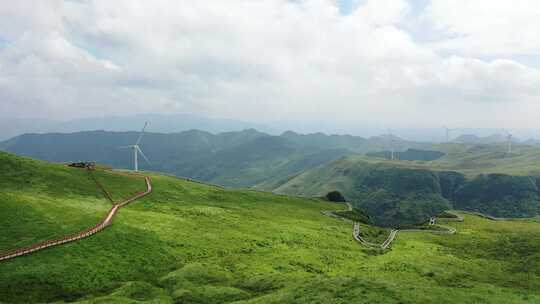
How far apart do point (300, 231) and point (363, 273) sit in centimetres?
3697

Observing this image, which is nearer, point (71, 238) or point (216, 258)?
point (71, 238)

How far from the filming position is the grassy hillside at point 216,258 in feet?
195

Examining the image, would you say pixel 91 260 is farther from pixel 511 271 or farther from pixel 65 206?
pixel 511 271

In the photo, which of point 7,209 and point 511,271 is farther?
point 7,209

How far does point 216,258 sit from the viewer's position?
80000 millimetres

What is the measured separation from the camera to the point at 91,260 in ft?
235

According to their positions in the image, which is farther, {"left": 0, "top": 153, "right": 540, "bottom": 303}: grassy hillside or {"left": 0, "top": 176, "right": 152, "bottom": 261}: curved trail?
{"left": 0, "top": 176, "right": 152, "bottom": 261}: curved trail

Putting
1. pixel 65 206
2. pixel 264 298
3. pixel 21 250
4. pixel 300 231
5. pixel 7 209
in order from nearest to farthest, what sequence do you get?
pixel 264 298
pixel 21 250
pixel 7 209
pixel 65 206
pixel 300 231

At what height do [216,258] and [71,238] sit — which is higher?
[71,238]

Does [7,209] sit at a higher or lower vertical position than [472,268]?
higher

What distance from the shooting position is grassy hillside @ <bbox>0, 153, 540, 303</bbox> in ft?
195

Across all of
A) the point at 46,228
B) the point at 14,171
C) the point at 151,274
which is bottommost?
the point at 151,274

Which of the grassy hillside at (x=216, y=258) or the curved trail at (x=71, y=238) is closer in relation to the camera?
the grassy hillside at (x=216, y=258)

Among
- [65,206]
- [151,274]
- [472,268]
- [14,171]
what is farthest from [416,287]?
[14,171]
